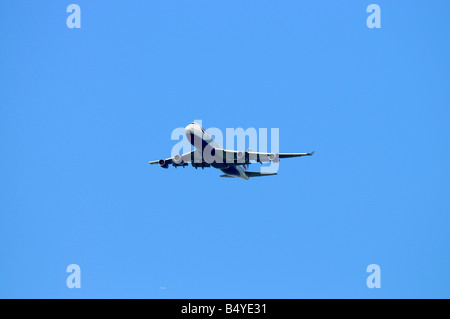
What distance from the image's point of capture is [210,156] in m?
88.8

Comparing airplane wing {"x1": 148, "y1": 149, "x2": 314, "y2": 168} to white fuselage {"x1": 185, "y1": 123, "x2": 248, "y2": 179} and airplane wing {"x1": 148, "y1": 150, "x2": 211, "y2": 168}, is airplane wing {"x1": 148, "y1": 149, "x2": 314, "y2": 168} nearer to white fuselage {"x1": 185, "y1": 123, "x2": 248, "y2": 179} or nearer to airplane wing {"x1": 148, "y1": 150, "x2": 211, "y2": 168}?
airplane wing {"x1": 148, "y1": 150, "x2": 211, "y2": 168}

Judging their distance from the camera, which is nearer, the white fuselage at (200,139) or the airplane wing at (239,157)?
the white fuselage at (200,139)

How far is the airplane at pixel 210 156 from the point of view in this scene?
86.2m

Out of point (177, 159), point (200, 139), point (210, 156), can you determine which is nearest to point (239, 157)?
point (210, 156)

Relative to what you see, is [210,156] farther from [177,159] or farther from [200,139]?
[177,159]

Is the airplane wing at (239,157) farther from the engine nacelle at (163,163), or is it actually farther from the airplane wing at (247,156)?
the engine nacelle at (163,163)

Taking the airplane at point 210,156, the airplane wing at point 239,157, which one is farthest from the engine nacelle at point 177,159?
the airplane wing at point 239,157

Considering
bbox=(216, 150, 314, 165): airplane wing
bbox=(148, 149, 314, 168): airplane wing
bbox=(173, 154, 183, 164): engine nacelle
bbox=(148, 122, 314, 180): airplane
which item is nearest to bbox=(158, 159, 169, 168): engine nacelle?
bbox=(148, 122, 314, 180): airplane

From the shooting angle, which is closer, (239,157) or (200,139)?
(200,139)

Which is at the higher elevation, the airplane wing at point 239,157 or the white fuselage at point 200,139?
the white fuselage at point 200,139
